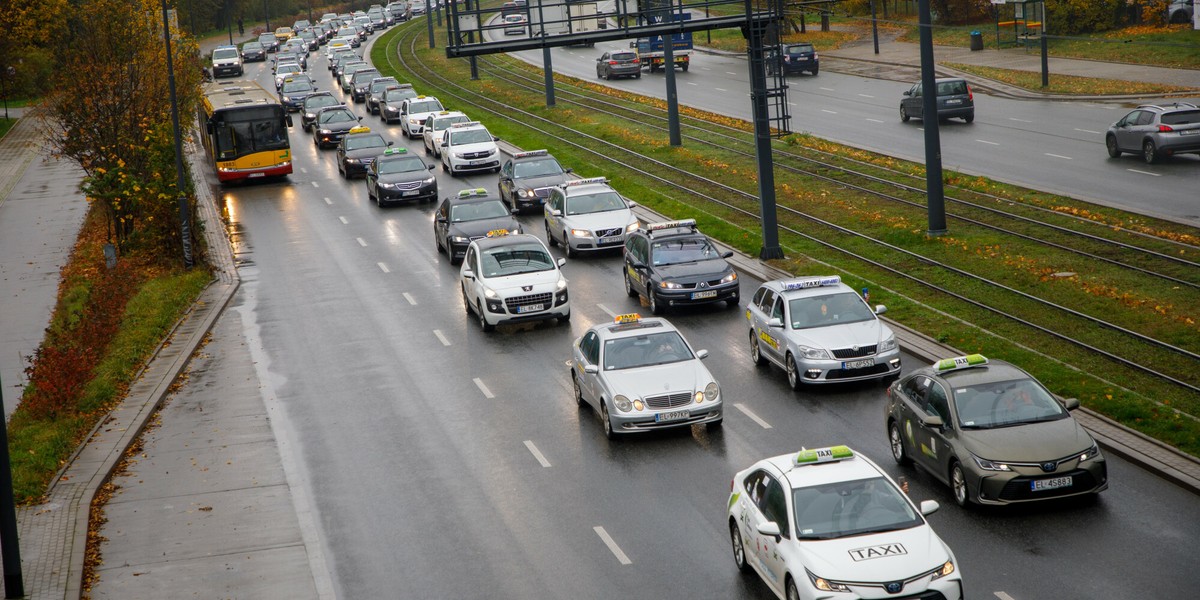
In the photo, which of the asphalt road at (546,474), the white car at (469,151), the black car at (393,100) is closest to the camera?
the asphalt road at (546,474)

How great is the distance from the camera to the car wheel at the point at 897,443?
16.4 meters

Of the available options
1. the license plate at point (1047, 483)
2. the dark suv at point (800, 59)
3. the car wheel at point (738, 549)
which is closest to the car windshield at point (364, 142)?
the dark suv at point (800, 59)

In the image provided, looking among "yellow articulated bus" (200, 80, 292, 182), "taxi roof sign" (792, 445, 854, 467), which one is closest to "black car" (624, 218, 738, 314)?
"taxi roof sign" (792, 445, 854, 467)

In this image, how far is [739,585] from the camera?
13.1 metres

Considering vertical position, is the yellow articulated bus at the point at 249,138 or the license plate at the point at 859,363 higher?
the yellow articulated bus at the point at 249,138

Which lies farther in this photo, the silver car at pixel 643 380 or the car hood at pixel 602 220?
the car hood at pixel 602 220

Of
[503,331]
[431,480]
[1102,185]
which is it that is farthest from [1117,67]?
[431,480]

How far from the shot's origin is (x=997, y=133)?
1711 inches

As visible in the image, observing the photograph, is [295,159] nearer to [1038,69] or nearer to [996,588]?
[1038,69]

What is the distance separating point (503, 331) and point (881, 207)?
12461 millimetres

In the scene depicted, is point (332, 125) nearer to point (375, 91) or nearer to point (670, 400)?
point (375, 91)

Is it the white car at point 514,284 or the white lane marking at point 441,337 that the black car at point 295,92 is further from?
the white lane marking at point 441,337

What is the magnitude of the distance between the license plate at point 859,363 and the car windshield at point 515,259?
796 cm

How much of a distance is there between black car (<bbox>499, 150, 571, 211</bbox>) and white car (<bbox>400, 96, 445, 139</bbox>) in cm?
1512
